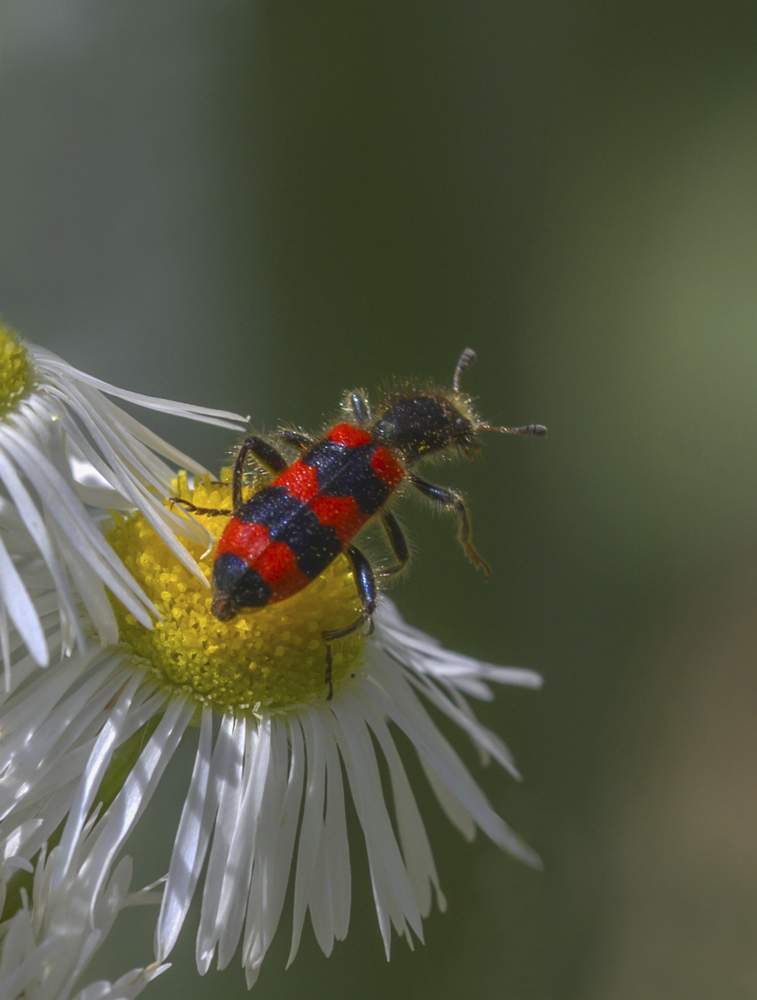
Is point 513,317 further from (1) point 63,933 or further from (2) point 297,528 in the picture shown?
(1) point 63,933

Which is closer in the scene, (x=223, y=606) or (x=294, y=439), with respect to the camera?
(x=223, y=606)

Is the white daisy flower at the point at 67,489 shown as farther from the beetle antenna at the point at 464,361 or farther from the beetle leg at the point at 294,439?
the beetle antenna at the point at 464,361

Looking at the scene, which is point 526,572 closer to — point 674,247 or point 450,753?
point 674,247

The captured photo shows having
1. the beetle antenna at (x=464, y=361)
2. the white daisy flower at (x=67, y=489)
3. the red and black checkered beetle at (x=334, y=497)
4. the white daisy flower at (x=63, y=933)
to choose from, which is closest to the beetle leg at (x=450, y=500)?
the red and black checkered beetle at (x=334, y=497)

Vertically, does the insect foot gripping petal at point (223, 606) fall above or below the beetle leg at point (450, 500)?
above

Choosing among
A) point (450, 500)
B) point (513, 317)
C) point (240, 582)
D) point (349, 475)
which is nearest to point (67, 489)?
point (240, 582)

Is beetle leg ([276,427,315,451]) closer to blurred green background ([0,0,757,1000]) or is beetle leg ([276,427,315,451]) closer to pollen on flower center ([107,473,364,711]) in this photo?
pollen on flower center ([107,473,364,711])
